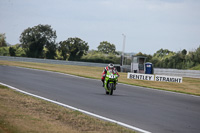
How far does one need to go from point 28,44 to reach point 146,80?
58034 millimetres

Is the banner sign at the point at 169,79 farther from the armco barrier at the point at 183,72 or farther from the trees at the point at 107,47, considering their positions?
the trees at the point at 107,47

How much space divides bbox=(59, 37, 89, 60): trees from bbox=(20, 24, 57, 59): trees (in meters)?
2.87

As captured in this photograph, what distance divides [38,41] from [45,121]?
253 feet

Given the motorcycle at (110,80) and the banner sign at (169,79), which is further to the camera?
the banner sign at (169,79)

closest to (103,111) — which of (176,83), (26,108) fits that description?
(26,108)

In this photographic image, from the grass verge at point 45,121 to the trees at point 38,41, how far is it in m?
72.5

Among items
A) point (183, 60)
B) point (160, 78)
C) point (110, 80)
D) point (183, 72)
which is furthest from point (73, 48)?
point (110, 80)

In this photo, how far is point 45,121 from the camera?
25.4 feet

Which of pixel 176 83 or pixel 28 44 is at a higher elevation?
pixel 28 44

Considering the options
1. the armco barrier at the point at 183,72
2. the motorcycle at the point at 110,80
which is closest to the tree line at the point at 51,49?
the armco barrier at the point at 183,72

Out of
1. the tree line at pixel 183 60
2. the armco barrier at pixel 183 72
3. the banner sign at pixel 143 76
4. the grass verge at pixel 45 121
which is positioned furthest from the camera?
the tree line at pixel 183 60

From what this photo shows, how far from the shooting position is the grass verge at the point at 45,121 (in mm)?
6861

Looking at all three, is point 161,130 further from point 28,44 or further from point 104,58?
point 28,44

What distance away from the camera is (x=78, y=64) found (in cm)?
6406
